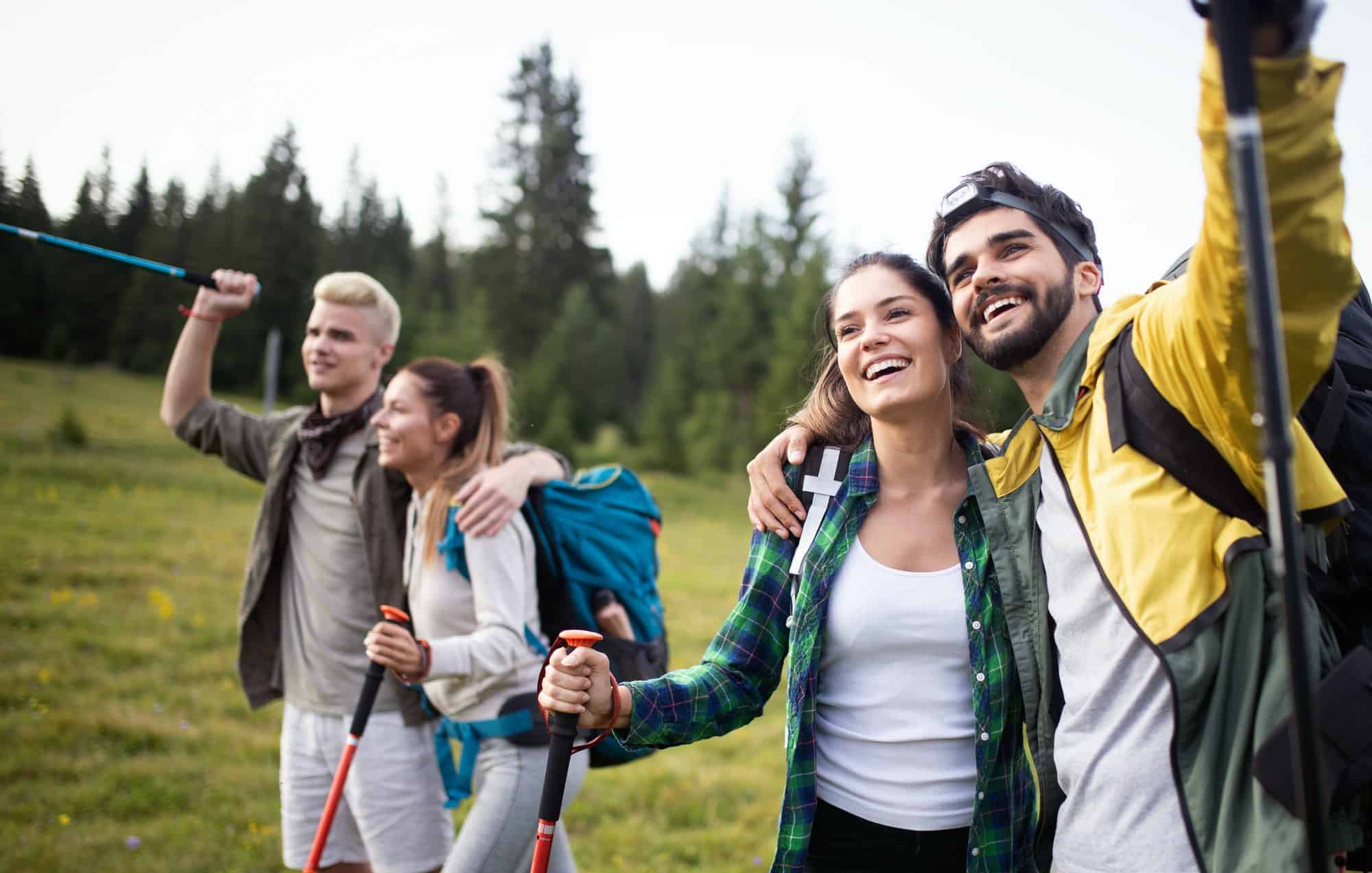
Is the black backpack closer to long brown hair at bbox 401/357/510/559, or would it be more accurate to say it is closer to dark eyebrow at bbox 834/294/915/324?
dark eyebrow at bbox 834/294/915/324

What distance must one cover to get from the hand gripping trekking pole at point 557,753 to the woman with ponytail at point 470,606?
41.8 inches

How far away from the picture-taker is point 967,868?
8.20ft

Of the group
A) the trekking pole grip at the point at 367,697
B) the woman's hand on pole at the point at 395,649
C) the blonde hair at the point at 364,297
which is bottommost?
the trekking pole grip at the point at 367,697

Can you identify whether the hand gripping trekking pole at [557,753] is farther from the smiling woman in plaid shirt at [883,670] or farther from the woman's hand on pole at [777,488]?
the woman's hand on pole at [777,488]

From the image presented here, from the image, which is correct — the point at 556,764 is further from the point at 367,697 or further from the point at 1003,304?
the point at 1003,304

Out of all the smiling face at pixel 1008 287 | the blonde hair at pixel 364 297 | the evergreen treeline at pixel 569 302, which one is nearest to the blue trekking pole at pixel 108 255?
the blonde hair at pixel 364 297

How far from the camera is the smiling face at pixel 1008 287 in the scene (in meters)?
2.70

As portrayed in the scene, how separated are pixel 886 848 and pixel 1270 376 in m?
1.72

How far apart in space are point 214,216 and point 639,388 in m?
49.1

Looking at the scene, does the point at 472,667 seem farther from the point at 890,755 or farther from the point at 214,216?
the point at 214,216

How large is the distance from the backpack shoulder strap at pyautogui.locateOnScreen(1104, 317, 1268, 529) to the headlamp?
648mm

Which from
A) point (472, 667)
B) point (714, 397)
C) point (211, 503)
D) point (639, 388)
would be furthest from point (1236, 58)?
point (639, 388)

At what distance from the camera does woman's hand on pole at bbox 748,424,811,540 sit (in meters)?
2.79

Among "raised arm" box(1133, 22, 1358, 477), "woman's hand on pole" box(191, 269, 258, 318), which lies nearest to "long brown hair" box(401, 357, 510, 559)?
"woman's hand on pole" box(191, 269, 258, 318)
